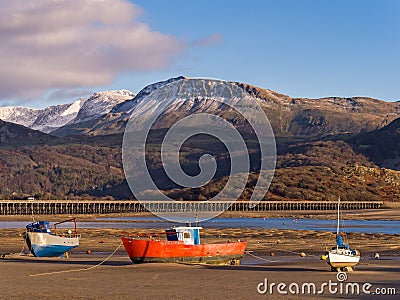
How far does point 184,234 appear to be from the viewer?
4944 cm

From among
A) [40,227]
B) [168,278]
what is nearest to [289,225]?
[40,227]

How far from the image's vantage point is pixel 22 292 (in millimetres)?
35375

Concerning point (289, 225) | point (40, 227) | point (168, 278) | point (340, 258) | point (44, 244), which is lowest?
point (289, 225)

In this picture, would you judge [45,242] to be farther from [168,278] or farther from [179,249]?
[168,278]

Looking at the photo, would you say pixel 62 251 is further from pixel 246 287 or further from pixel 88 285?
pixel 246 287

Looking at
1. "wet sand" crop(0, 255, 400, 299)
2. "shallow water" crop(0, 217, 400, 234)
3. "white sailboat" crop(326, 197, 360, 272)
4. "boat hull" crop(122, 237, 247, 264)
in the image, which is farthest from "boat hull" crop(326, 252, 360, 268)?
"shallow water" crop(0, 217, 400, 234)

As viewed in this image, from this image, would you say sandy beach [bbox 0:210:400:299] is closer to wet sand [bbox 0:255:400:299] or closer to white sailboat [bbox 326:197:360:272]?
wet sand [bbox 0:255:400:299]

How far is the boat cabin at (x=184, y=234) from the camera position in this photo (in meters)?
49.2

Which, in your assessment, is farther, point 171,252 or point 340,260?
point 171,252

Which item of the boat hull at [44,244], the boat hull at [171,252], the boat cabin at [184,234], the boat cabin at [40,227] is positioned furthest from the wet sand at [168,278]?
the boat cabin at [40,227]

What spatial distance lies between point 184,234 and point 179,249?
1.32 m

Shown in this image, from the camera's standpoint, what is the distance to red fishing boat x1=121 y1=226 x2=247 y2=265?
48.2 m

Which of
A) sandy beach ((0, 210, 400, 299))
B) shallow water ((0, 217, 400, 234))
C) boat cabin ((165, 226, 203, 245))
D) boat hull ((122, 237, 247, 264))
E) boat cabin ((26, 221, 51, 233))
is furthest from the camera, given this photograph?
shallow water ((0, 217, 400, 234))

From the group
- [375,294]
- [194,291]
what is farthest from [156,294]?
[375,294]
